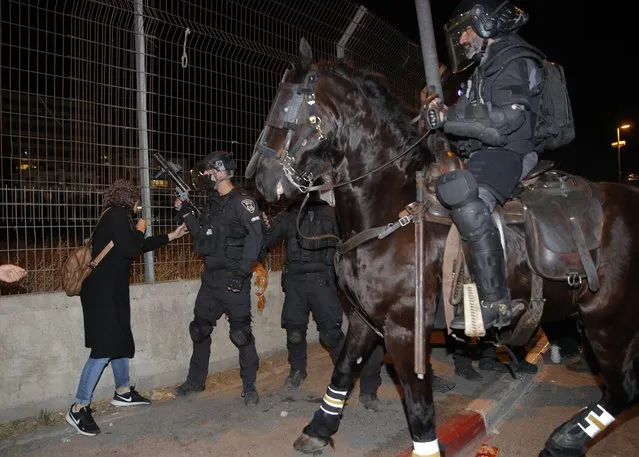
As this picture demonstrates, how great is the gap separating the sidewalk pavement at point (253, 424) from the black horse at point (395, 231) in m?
1.01

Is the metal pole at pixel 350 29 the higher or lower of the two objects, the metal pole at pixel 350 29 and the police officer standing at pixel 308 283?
the higher

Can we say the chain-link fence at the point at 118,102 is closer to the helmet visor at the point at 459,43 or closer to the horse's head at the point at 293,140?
the helmet visor at the point at 459,43

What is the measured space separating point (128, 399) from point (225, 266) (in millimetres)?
1625

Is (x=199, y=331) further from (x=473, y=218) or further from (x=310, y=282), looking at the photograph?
(x=473, y=218)

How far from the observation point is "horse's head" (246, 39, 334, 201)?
327 cm

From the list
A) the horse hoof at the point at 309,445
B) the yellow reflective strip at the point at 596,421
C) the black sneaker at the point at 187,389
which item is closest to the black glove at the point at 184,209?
the black sneaker at the point at 187,389

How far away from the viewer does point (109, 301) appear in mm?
4598

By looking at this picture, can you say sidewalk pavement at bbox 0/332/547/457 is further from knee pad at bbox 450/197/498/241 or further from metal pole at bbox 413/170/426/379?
knee pad at bbox 450/197/498/241

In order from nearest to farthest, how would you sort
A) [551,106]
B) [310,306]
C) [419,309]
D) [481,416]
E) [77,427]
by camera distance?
[419,309]
[551,106]
[77,427]
[481,416]
[310,306]

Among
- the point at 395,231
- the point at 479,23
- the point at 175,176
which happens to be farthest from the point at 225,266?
the point at 479,23

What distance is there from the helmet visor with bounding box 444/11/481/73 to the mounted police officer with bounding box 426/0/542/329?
1 cm

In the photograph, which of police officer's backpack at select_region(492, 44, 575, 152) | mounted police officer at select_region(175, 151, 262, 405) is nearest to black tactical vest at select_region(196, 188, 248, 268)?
mounted police officer at select_region(175, 151, 262, 405)

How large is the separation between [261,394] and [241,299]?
1.11 metres

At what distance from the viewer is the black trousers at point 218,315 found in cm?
519
